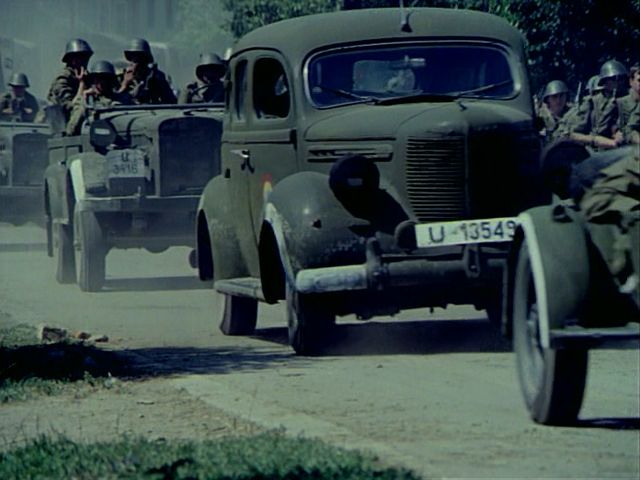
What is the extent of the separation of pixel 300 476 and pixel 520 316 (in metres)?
2.05

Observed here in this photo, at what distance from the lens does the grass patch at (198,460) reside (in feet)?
23.0

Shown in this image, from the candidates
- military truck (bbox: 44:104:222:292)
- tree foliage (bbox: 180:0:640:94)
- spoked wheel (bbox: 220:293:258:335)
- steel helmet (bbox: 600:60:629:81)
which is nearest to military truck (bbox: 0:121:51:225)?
tree foliage (bbox: 180:0:640:94)

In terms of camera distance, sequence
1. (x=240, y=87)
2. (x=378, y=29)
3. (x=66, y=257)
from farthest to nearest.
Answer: (x=66, y=257) → (x=240, y=87) → (x=378, y=29)

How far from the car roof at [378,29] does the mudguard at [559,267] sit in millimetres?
4485

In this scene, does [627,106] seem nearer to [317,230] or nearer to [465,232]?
[465,232]

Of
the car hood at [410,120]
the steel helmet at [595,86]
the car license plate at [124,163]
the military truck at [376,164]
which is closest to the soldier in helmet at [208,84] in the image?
the car license plate at [124,163]

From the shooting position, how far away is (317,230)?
37.4ft

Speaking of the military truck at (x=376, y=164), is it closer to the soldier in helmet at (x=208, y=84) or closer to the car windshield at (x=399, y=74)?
the car windshield at (x=399, y=74)

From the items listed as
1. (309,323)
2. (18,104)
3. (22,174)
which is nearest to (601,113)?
(309,323)

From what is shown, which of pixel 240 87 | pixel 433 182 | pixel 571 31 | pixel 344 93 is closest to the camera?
pixel 433 182

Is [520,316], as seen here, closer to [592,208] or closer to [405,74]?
[592,208]

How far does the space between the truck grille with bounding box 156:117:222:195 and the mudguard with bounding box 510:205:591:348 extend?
10.2 m

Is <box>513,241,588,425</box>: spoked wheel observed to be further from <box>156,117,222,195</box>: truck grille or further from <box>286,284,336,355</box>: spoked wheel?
<box>156,117,222,195</box>: truck grille

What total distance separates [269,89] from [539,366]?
4.95 metres
